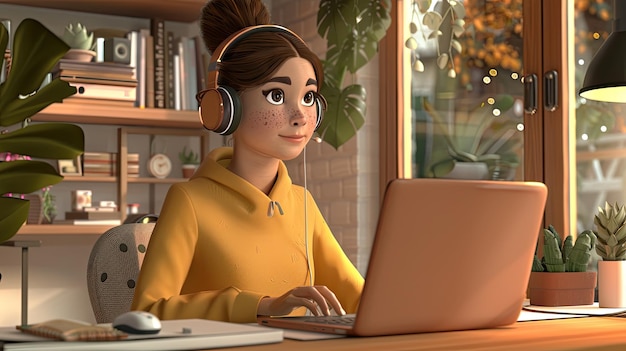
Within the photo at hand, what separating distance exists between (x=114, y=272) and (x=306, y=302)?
2.44 ft

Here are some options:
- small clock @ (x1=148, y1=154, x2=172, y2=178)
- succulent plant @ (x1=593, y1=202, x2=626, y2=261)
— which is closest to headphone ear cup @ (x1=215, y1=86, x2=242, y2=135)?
succulent plant @ (x1=593, y1=202, x2=626, y2=261)

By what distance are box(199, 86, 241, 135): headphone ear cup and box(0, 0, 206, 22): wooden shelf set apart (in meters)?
2.15

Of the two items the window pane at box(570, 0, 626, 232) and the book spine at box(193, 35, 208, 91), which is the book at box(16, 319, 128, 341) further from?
the book spine at box(193, 35, 208, 91)

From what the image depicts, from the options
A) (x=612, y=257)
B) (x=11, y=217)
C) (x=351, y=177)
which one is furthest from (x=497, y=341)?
(x=351, y=177)

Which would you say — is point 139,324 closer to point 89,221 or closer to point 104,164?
point 89,221

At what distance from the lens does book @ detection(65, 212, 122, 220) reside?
3602 mm

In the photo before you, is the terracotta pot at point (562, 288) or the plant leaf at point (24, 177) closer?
the terracotta pot at point (562, 288)

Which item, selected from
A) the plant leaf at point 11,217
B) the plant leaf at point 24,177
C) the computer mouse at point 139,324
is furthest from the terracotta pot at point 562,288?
the plant leaf at point 11,217

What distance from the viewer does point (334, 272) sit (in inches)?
67.7

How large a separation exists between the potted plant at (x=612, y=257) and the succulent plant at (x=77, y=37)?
2.30 metres

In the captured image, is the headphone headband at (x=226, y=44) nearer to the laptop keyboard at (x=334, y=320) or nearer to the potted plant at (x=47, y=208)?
the laptop keyboard at (x=334, y=320)

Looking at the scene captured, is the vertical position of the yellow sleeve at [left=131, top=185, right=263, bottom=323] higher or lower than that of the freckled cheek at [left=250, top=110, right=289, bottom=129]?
lower

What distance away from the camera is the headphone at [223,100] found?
162cm

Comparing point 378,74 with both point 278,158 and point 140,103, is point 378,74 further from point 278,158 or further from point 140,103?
point 278,158
